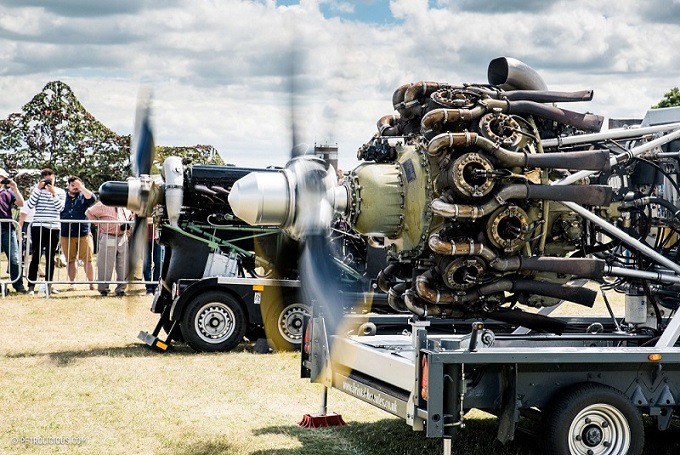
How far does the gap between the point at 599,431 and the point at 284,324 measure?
19.2 feet

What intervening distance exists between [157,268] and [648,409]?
12.8m

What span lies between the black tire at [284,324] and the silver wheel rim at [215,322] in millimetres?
438

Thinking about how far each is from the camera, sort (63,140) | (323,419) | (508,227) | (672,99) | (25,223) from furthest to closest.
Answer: (672,99), (63,140), (25,223), (323,419), (508,227)

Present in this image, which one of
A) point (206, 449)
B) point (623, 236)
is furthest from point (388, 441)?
point (623, 236)

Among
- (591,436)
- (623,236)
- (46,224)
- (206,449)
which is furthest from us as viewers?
(46,224)

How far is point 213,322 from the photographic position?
11617mm

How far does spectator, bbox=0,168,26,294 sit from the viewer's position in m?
17.0

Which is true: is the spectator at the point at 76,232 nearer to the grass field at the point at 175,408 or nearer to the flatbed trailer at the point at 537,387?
the grass field at the point at 175,408

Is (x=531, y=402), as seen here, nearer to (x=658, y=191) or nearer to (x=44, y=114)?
(x=658, y=191)

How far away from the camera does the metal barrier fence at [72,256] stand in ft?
55.4

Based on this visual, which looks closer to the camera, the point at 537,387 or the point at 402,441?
the point at 537,387

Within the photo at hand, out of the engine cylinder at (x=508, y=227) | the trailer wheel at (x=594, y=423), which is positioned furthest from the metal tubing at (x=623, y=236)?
the trailer wheel at (x=594, y=423)

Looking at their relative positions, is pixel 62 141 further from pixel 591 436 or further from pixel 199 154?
pixel 591 436

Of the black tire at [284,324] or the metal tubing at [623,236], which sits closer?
the metal tubing at [623,236]
